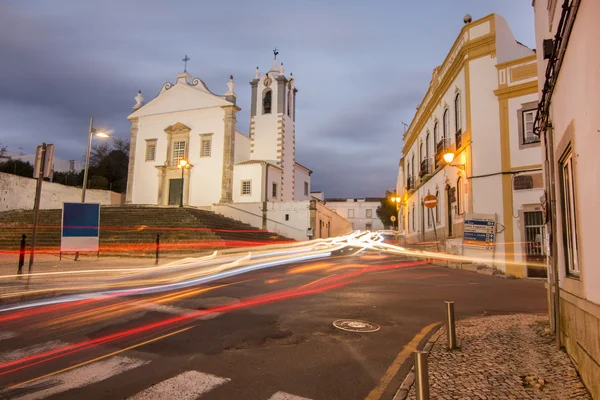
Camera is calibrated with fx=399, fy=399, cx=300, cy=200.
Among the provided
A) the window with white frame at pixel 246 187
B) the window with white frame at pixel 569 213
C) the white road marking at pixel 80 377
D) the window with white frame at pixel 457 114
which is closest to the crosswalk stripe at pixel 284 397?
the white road marking at pixel 80 377

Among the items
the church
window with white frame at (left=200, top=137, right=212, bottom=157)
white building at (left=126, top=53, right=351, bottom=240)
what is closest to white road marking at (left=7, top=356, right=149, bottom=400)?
white building at (left=126, top=53, right=351, bottom=240)

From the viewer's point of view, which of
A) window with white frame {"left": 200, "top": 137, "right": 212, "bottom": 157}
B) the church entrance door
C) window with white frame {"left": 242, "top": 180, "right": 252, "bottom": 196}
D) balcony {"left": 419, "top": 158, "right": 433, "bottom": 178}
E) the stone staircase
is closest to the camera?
the stone staircase

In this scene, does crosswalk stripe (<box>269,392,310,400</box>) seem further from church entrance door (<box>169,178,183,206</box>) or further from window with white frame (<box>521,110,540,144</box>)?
church entrance door (<box>169,178,183,206</box>)

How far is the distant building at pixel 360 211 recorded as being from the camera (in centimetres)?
8094

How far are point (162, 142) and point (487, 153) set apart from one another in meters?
29.9

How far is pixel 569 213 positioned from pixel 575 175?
3.08 ft

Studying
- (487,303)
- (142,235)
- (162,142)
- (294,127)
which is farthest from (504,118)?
(162,142)

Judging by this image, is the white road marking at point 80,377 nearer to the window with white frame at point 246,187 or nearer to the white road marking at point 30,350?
the white road marking at point 30,350

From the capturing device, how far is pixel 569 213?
17.5ft

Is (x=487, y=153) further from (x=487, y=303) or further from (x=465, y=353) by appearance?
(x=465, y=353)

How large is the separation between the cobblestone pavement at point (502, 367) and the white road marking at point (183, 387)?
207 cm

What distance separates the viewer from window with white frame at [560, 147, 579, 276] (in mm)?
5008

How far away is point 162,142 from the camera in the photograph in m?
37.8

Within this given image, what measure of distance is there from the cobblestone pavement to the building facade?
25cm
